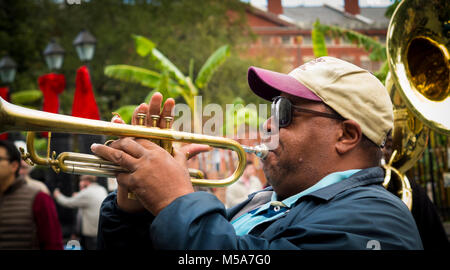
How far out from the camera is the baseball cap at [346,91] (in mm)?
1925

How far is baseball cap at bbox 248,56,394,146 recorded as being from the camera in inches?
75.8

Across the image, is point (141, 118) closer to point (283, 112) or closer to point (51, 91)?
point (283, 112)

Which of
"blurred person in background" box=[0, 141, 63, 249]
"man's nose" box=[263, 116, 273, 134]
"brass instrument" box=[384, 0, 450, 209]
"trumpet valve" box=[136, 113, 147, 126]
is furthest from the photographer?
"blurred person in background" box=[0, 141, 63, 249]

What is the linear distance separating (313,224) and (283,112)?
1.89 ft

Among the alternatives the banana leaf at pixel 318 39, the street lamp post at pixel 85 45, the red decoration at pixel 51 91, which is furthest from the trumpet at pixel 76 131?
the street lamp post at pixel 85 45

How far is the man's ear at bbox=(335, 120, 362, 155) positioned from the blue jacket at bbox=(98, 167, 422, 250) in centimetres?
13

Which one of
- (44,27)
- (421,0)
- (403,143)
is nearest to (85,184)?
(403,143)

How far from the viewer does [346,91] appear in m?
1.92

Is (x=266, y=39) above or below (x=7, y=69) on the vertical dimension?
above

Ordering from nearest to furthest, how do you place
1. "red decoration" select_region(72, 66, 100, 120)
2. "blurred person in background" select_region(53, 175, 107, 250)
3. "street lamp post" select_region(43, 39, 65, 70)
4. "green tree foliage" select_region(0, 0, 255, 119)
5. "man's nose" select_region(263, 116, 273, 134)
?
"man's nose" select_region(263, 116, 273, 134) < "red decoration" select_region(72, 66, 100, 120) < "blurred person in background" select_region(53, 175, 107, 250) < "street lamp post" select_region(43, 39, 65, 70) < "green tree foliage" select_region(0, 0, 255, 119)

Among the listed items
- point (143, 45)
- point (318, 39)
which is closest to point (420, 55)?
point (318, 39)

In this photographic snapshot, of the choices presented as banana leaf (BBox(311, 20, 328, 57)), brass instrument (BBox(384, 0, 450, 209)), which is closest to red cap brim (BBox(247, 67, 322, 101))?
brass instrument (BBox(384, 0, 450, 209))

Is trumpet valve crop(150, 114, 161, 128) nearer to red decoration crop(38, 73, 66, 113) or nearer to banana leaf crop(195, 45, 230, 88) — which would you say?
red decoration crop(38, 73, 66, 113)
